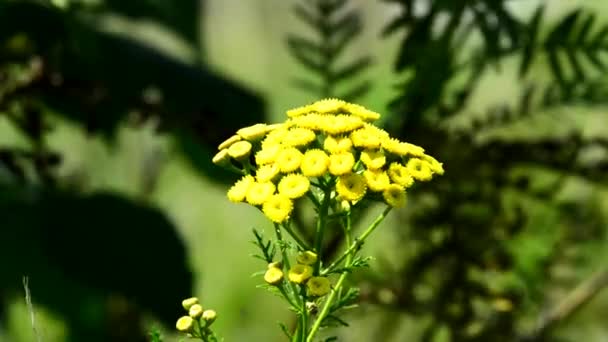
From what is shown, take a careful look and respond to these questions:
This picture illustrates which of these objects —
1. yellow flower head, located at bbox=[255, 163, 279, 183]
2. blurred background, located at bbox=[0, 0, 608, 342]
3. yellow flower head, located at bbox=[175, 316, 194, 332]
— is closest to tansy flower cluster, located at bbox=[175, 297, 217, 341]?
yellow flower head, located at bbox=[175, 316, 194, 332]

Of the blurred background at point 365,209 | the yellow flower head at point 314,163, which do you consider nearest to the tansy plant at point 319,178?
the yellow flower head at point 314,163

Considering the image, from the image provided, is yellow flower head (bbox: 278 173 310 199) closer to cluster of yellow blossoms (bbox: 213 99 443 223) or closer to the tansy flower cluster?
cluster of yellow blossoms (bbox: 213 99 443 223)

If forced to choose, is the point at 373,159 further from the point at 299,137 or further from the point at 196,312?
the point at 196,312

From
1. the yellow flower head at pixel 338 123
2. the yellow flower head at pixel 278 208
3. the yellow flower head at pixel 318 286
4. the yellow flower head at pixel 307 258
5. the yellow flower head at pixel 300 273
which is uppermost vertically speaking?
the yellow flower head at pixel 338 123

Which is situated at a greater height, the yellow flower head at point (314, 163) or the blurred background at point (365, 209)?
the blurred background at point (365, 209)

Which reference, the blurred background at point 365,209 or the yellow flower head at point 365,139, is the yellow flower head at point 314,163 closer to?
the yellow flower head at point 365,139

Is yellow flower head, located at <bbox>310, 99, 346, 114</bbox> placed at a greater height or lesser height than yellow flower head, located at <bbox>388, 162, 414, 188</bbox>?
greater

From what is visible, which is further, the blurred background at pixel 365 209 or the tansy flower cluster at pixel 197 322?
the blurred background at pixel 365 209
